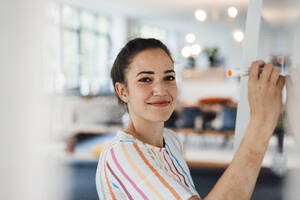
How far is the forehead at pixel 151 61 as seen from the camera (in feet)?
2.62

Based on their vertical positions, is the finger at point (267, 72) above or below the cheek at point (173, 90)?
above

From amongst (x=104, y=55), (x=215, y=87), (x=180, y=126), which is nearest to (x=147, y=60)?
(x=180, y=126)

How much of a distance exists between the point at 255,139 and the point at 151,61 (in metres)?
0.30

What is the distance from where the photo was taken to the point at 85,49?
32.7ft

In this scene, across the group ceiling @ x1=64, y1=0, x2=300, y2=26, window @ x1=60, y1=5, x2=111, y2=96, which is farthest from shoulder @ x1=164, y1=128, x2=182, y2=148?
window @ x1=60, y1=5, x2=111, y2=96

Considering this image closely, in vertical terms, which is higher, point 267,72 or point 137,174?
point 267,72

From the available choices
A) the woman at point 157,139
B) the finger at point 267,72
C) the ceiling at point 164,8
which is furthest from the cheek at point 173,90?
the ceiling at point 164,8

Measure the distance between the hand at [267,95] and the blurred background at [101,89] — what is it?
32mm

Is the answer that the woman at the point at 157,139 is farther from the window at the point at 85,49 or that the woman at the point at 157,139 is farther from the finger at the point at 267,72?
the window at the point at 85,49

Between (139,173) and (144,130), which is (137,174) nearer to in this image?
(139,173)

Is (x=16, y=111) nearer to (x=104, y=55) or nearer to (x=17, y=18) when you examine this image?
(x=17, y=18)

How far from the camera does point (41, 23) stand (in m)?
1.25

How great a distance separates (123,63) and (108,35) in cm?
1038

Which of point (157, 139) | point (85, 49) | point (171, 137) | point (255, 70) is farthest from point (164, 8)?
point (255, 70)
